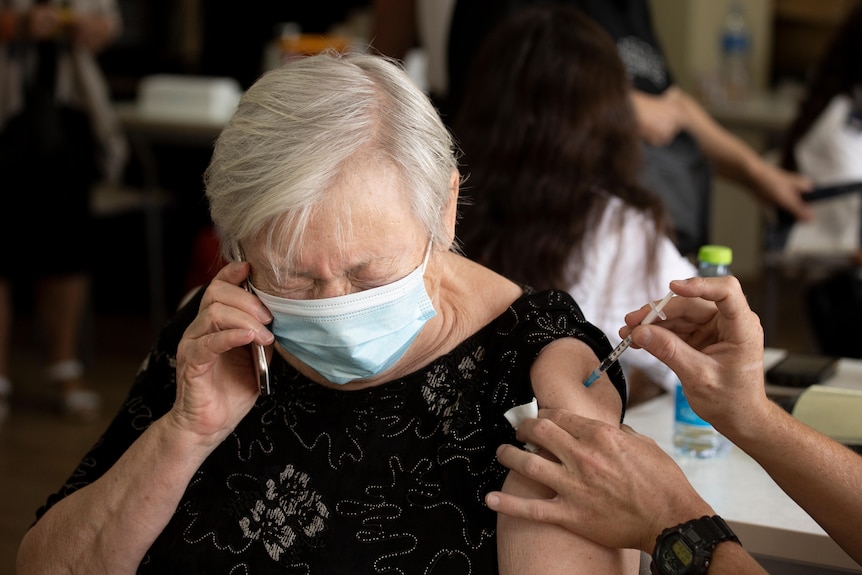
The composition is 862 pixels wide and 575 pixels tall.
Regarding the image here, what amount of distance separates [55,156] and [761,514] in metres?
3.30

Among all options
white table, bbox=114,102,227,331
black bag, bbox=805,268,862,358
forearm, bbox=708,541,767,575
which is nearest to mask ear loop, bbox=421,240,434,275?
forearm, bbox=708,541,767,575

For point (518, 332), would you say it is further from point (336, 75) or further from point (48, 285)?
point (48, 285)

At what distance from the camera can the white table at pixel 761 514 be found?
4.69 feet

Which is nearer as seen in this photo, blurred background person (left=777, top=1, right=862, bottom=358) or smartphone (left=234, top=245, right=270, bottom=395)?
smartphone (left=234, top=245, right=270, bottom=395)

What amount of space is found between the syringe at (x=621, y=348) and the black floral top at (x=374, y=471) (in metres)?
0.05

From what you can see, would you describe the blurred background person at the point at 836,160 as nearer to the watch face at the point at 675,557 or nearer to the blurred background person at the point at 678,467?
the blurred background person at the point at 678,467

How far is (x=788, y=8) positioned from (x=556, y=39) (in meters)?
4.66

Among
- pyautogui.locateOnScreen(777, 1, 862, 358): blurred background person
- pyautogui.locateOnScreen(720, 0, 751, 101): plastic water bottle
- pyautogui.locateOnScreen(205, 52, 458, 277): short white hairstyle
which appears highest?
pyautogui.locateOnScreen(205, 52, 458, 277): short white hairstyle

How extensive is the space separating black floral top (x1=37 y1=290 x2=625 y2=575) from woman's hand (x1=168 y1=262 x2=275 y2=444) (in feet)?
0.17

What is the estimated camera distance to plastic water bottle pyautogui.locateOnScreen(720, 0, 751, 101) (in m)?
5.58

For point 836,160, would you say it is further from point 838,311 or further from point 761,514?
point 761,514

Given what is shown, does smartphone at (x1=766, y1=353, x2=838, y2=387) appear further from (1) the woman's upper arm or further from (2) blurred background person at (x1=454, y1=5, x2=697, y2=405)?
(1) the woman's upper arm

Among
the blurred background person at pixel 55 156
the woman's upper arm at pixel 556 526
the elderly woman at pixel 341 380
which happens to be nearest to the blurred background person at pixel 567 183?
the elderly woman at pixel 341 380

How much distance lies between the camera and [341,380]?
1441mm
